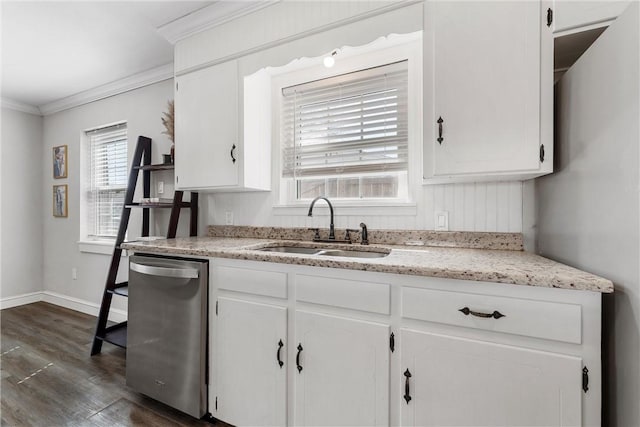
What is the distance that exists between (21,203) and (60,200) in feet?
1.75

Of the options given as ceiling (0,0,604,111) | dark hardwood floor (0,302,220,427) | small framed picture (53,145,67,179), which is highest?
ceiling (0,0,604,111)

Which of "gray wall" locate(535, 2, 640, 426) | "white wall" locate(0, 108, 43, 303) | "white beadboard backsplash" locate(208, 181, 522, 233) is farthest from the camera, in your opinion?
"white wall" locate(0, 108, 43, 303)

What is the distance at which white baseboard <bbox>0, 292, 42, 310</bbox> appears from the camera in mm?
3635

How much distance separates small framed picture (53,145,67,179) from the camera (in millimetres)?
3717

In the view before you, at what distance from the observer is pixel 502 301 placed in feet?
3.37

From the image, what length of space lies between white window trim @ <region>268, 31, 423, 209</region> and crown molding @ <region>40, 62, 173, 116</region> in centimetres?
129

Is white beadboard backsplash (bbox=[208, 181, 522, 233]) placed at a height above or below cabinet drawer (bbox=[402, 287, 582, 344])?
above

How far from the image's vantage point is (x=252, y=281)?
1526 mm

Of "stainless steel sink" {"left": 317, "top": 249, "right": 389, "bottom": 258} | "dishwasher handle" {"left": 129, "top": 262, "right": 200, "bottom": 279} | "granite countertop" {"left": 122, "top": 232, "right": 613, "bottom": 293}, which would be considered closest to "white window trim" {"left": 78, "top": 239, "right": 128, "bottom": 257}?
"dishwasher handle" {"left": 129, "top": 262, "right": 200, "bottom": 279}

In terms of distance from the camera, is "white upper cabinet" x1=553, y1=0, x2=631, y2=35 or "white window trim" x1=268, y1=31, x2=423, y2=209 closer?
"white upper cabinet" x1=553, y1=0, x2=631, y2=35

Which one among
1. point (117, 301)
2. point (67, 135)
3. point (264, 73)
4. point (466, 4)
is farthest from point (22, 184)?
point (466, 4)

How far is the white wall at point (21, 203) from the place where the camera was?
3666 mm

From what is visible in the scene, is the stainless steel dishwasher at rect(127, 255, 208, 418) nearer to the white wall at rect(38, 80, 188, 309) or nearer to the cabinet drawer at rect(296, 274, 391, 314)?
the cabinet drawer at rect(296, 274, 391, 314)

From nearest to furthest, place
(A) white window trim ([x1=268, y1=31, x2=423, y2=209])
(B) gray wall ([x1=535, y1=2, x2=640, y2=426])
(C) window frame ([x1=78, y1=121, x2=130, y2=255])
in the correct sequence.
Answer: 1. (B) gray wall ([x1=535, y1=2, x2=640, y2=426])
2. (A) white window trim ([x1=268, y1=31, x2=423, y2=209])
3. (C) window frame ([x1=78, y1=121, x2=130, y2=255])
